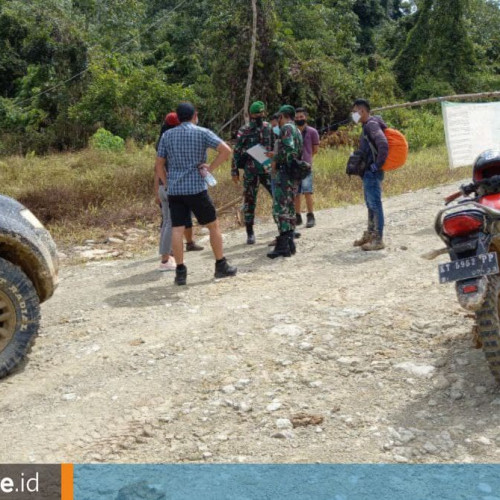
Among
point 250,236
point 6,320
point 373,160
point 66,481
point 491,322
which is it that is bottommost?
point 66,481

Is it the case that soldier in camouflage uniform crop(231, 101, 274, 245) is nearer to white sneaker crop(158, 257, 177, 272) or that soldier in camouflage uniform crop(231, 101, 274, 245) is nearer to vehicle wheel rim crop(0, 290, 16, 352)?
white sneaker crop(158, 257, 177, 272)

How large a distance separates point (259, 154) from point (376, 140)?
1312 millimetres

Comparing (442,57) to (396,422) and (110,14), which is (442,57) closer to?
(110,14)

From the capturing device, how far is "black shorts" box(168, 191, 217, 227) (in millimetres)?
6461

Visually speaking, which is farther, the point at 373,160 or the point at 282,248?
the point at 282,248

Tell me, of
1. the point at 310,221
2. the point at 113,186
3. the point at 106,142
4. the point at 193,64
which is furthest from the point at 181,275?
the point at 193,64

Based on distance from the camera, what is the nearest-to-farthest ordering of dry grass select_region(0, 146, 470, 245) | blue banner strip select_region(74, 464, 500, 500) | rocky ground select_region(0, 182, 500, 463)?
blue banner strip select_region(74, 464, 500, 500) < rocky ground select_region(0, 182, 500, 463) < dry grass select_region(0, 146, 470, 245)

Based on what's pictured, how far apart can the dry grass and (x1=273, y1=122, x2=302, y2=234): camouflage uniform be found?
8.58 ft

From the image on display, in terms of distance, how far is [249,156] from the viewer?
806cm

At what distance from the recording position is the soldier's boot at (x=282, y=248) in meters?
7.57

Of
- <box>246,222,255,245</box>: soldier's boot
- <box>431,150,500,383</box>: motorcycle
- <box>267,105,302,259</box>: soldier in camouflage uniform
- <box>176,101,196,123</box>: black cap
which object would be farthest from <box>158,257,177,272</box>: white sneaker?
<box>431,150,500,383</box>: motorcycle

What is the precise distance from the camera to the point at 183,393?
4.20 m

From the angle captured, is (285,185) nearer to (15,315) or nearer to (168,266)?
(168,266)

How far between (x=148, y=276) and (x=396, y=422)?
4101 millimetres
